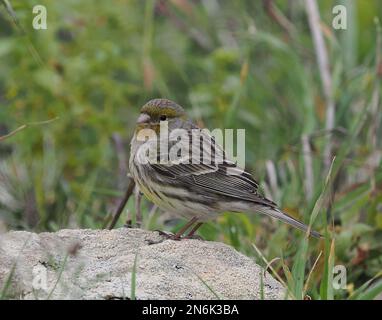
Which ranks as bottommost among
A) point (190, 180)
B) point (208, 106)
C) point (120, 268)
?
point (120, 268)

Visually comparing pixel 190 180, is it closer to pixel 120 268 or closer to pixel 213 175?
pixel 213 175

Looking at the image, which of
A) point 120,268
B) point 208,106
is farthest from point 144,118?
point 208,106

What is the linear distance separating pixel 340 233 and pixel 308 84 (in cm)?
164

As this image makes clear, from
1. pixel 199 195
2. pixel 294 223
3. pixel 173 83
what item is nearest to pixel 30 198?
pixel 199 195

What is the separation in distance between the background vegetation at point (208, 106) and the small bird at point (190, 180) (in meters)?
0.24

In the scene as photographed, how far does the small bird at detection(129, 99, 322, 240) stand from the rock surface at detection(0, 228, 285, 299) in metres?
0.47

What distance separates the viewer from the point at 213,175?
4.43 m

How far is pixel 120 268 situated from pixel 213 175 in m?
→ 1.12

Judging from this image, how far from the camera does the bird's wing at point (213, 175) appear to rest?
4320 millimetres

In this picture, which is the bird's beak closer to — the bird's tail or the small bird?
the small bird

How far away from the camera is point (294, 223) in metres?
4.08

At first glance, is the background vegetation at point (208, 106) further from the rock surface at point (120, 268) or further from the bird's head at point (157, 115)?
the rock surface at point (120, 268)

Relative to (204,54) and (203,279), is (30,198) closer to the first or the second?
(203,279)

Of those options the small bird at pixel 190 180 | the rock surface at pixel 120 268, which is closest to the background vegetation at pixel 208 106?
the small bird at pixel 190 180
